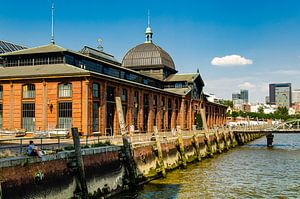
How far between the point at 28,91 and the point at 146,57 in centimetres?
4397

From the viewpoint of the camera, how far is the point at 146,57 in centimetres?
8656

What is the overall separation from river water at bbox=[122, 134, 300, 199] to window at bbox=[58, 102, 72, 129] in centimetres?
1440

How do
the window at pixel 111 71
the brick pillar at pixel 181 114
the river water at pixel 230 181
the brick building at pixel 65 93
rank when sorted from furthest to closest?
the brick pillar at pixel 181 114 < the window at pixel 111 71 < the brick building at pixel 65 93 < the river water at pixel 230 181

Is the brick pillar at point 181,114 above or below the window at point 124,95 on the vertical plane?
below

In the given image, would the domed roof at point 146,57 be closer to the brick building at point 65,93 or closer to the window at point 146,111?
the brick building at point 65,93

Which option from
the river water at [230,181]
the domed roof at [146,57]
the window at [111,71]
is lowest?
the river water at [230,181]

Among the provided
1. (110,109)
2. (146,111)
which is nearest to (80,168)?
(110,109)

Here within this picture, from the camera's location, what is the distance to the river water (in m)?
26.9

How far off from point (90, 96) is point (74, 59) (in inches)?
336

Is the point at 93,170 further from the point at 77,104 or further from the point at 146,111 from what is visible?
the point at 146,111

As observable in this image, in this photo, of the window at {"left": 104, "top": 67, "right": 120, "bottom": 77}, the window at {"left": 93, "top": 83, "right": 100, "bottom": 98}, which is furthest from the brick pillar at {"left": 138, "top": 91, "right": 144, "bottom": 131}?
the window at {"left": 93, "top": 83, "right": 100, "bottom": 98}

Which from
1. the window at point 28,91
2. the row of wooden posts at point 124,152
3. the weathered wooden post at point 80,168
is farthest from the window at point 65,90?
the weathered wooden post at point 80,168

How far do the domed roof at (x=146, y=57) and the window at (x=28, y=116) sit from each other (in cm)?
4304

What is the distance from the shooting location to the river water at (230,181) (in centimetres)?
2688
